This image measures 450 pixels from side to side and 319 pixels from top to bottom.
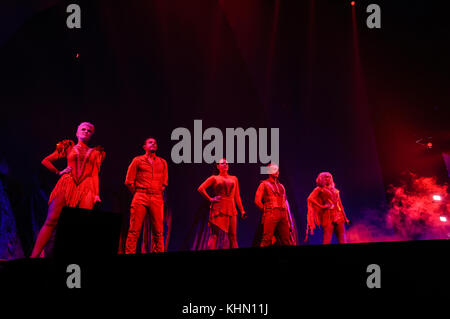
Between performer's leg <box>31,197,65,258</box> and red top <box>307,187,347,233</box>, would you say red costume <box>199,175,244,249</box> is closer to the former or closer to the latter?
red top <box>307,187,347,233</box>

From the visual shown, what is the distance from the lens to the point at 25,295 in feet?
5.13

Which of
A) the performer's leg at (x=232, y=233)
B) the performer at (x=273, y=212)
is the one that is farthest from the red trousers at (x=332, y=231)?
the performer's leg at (x=232, y=233)

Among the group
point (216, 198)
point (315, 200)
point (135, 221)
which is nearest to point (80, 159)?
point (135, 221)

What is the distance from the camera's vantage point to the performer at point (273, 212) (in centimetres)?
594

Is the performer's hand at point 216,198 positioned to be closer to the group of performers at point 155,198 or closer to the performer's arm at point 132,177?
the group of performers at point 155,198

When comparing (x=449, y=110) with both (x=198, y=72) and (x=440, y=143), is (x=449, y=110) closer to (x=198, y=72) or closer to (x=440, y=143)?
(x=440, y=143)

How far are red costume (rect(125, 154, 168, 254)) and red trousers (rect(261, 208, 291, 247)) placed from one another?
173 cm

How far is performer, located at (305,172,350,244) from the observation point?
6059mm

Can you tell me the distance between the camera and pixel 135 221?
5363 millimetres

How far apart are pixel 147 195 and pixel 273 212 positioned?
2099 millimetres

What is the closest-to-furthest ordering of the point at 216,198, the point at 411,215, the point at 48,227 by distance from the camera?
the point at 48,227
the point at 216,198
the point at 411,215

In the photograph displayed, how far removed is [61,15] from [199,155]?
3715 mm

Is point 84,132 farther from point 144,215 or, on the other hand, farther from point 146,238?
point 146,238

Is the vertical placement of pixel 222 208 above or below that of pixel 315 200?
below
